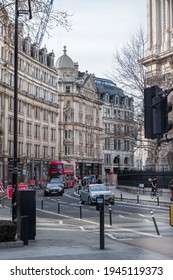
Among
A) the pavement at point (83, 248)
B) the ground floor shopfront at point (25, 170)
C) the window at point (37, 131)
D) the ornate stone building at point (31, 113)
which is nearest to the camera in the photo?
the pavement at point (83, 248)

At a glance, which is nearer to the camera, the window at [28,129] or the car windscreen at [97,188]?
the car windscreen at [97,188]

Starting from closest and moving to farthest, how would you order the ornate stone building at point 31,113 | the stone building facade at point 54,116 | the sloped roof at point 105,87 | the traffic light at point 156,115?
the traffic light at point 156,115 → the ornate stone building at point 31,113 → the stone building facade at point 54,116 → the sloped roof at point 105,87

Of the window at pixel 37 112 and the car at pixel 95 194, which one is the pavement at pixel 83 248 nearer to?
the car at pixel 95 194

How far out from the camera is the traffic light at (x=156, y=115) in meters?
7.18

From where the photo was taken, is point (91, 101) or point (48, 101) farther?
point (91, 101)

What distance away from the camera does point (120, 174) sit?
58062 mm

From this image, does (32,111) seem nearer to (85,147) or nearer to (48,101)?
(48,101)

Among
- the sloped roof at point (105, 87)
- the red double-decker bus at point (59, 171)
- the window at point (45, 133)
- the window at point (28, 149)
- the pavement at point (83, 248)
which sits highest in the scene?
the sloped roof at point (105, 87)

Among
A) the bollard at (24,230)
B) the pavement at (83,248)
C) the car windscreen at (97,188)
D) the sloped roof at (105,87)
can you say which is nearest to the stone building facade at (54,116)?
the sloped roof at (105,87)

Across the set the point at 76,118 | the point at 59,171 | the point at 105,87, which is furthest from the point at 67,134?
the point at 59,171

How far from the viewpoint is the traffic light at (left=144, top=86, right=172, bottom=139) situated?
718 centimetres

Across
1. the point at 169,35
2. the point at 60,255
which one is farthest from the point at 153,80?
the point at 60,255
